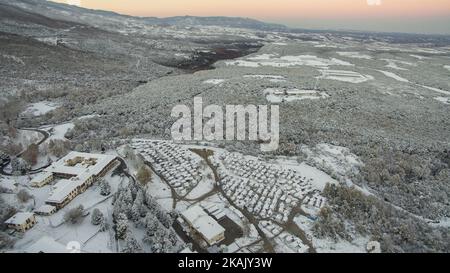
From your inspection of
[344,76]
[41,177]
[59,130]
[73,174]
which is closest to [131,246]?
[73,174]

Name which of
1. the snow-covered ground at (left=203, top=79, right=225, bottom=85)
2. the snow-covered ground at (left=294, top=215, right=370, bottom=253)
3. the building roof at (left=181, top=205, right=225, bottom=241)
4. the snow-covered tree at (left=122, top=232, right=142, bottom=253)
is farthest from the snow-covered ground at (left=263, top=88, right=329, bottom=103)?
the snow-covered tree at (left=122, top=232, right=142, bottom=253)

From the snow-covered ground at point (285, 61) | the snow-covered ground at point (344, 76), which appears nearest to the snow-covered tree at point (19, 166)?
the snow-covered ground at point (344, 76)

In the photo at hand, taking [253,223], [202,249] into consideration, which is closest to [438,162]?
[253,223]

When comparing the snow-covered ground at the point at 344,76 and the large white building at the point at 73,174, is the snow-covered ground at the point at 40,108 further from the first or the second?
the snow-covered ground at the point at 344,76

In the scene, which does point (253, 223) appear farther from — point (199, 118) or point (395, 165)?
point (199, 118)

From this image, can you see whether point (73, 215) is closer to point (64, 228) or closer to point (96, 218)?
point (64, 228)

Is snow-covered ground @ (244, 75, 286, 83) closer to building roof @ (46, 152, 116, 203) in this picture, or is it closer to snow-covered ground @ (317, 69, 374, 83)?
snow-covered ground @ (317, 69, 374, 83)
